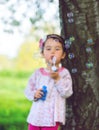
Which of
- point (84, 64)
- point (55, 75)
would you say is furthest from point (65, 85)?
point (84, 64)

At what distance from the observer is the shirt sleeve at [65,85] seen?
4246mm

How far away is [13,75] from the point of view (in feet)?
37.8

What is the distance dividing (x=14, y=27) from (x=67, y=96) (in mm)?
4277

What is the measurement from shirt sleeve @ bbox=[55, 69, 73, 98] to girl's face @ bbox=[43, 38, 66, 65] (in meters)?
0.11

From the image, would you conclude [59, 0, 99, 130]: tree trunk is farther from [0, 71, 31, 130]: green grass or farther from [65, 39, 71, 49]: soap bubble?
[0, 71, 31, 130]: green grass

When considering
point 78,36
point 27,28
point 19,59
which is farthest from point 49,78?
point 19,59

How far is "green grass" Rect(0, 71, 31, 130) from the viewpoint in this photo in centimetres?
884

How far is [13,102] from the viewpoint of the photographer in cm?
1045

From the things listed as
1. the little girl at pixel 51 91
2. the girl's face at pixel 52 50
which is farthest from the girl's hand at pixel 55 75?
the girl's face at pixel 52 50

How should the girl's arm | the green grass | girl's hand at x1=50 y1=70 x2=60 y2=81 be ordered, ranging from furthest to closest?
the green grass
the girl's arm
girl's hand at x1=50 y1=70 x2=60 y2=81

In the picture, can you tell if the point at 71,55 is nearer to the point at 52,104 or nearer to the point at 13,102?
the point at 52,104

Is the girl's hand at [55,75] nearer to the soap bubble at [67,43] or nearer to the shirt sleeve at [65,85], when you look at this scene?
the shirt sleeve at [65,85]

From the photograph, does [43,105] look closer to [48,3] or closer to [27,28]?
[48,3]

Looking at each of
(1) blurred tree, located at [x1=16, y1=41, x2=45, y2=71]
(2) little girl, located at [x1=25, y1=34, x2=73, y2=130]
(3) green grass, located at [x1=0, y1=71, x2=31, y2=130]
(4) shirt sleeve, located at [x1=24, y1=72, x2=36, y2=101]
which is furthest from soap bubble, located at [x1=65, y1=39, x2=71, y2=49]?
(1) blurred tree, located at [x1=16, y1=41, x2=45, y2=71]
